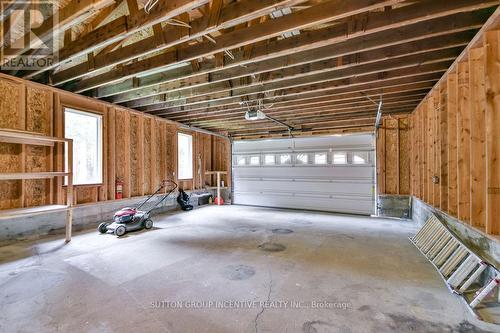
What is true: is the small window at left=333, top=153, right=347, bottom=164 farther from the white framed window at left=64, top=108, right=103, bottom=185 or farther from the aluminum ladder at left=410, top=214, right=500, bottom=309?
the white framed window at left=64, top=108, right=103, bottom=185

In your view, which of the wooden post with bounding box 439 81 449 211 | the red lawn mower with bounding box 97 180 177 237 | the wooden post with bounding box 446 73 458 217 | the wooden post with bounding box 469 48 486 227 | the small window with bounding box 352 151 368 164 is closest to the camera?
the wooden post with bounding box 469 48 486 227

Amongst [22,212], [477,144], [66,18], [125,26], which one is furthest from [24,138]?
[477,144]

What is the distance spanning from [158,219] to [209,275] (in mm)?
3807

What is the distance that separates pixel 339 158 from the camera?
7453 millimetres

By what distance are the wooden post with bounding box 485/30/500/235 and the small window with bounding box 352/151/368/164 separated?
15.2 feet

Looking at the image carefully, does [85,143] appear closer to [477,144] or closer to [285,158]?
[285,158]

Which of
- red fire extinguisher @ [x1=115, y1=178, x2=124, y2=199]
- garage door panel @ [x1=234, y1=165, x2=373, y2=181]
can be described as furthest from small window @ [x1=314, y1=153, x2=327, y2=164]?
red fire extinguisher @ [x1=115, y1=178, x2=124, y2=199]

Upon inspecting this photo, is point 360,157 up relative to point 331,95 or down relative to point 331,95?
down

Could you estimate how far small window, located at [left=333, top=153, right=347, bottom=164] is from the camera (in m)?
7.38

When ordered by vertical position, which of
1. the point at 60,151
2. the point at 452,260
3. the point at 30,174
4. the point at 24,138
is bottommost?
the point at 452,260

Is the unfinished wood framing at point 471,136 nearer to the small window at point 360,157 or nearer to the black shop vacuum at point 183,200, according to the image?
the small window at point 360,157

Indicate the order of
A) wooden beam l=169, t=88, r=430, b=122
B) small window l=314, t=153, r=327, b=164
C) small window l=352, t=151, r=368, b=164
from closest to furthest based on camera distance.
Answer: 1. wooden beam l=169, t=88, r=430, b=122
2. small window l=352, t=151, r=368, b=164
3. small window l=314, t=153, r=327, b=164

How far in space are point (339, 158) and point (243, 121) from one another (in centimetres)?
325

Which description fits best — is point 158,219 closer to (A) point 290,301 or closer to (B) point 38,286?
(B) point 38,286
